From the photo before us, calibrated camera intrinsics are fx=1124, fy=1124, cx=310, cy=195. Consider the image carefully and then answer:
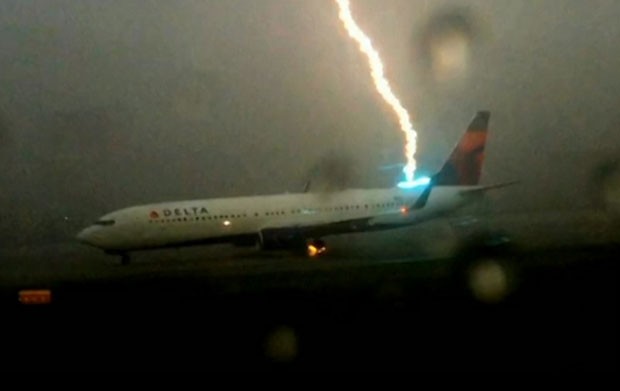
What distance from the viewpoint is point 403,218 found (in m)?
48.9

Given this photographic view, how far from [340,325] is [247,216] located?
110 feet

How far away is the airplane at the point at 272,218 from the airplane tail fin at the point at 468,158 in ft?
7.57

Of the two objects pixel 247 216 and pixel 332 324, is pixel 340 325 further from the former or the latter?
pixel 247 216

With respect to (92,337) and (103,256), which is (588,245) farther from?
(103,256)

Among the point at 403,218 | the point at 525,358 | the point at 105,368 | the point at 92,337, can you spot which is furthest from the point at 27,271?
the point at 403,218

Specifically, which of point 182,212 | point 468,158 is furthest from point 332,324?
point 468,158

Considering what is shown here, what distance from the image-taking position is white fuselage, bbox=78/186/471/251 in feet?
149

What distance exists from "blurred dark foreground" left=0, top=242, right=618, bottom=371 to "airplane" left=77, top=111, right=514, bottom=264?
79.3ft

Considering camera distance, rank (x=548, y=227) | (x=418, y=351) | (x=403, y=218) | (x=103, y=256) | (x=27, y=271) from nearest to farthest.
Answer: (x=418, y=351), (x=27, y=271), (x=548, y=227), (x=103, y=256), (x=403, y=218)

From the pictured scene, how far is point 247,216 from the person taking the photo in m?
48.0

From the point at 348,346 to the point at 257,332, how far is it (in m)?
1.32

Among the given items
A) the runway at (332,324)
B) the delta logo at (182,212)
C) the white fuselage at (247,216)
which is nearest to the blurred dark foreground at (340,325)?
the runway at (332,324)

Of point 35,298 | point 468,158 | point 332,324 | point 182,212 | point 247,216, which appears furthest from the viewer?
point 468,158

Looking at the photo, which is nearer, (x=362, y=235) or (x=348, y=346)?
(x=348, y=346)
